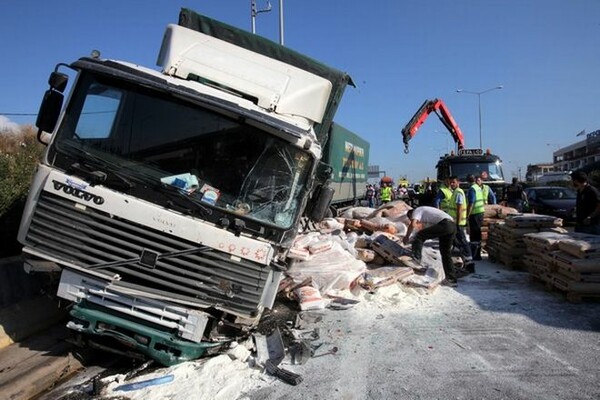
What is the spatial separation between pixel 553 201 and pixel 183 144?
15317mm

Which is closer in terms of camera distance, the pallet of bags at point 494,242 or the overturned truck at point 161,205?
the overturned truck at point 161,205

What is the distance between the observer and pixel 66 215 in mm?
3836

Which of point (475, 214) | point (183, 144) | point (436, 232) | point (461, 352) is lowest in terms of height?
point (461, 352)

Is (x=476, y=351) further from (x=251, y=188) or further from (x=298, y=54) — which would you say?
(x=298, y=54)

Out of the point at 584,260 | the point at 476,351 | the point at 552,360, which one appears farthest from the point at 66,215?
the point at 584,260

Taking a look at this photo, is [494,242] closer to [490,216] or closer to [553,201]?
[490,216]

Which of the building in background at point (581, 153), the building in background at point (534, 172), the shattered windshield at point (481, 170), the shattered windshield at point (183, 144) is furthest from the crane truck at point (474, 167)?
the building in background at point (581, 153)

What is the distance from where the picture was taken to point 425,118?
58.4 feet

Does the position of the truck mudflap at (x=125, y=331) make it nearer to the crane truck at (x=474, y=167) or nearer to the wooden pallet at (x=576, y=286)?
the wooden pallet at (x=576, y=286)

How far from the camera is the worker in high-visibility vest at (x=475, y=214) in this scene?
369 inches

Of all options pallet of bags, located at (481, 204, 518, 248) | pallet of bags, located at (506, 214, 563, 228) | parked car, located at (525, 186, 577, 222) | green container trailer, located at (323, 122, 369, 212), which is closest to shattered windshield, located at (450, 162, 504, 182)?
parked car, located at (525, 186, 577, 222)

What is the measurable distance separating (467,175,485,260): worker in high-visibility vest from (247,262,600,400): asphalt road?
304cm

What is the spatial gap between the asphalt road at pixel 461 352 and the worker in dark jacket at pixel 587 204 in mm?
1537

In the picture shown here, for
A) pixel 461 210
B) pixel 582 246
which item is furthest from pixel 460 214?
pixel 582 246
